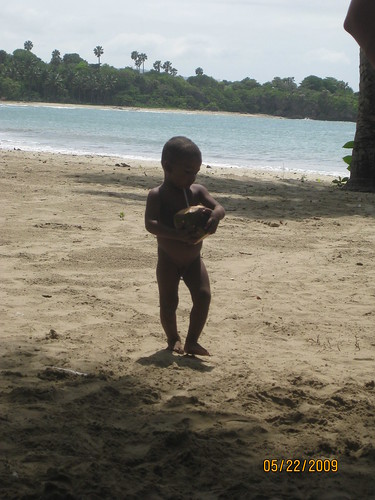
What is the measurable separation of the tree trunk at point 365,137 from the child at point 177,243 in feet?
25.2

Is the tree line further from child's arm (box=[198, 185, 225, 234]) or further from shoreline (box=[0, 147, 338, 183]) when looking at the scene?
child's arm (box=[198, 185, 225, 234])

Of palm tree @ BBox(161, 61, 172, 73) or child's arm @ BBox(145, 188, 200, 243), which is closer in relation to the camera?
child's arm @ BBox(145, 188, 200, 243)

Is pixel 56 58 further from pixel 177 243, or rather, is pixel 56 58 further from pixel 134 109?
pixel 177 243

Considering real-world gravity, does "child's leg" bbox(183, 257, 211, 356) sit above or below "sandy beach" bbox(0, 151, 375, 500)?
above

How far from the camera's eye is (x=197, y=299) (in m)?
3.69

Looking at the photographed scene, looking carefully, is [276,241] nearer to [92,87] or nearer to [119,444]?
[119,444]

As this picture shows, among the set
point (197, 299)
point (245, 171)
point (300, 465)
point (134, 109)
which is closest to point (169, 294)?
point (197, 299)

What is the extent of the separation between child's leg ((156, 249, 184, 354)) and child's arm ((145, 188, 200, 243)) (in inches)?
6.7

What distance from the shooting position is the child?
3582 mm

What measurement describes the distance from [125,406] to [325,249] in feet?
13.2

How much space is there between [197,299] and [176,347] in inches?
12.8

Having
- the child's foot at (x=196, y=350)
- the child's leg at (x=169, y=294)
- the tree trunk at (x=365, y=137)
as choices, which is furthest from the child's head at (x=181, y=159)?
the tree trunk at (x=365, y=137)

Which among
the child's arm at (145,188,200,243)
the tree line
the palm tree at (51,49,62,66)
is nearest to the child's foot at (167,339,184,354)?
the child's arm at (145,188,200,243)

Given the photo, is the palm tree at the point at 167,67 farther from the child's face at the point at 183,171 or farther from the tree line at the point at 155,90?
the child's face at the point at 183,171
